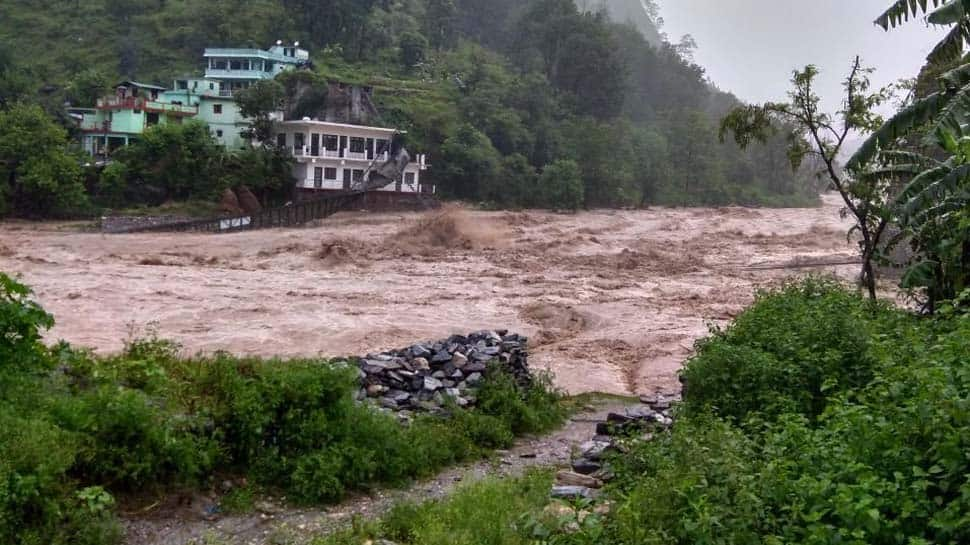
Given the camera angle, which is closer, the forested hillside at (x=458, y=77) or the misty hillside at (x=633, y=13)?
Result: the forested hillside at (x=458, y=77)

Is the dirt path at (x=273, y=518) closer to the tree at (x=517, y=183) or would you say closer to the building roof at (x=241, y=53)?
the tree at (x=517, y=183)

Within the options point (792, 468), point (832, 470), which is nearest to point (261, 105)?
point (792, 468)

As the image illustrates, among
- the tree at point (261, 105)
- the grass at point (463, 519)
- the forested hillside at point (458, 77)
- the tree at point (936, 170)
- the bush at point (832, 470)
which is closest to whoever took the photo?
the bush at point (832, 470)

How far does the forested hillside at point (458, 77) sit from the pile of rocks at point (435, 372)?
37298 mm

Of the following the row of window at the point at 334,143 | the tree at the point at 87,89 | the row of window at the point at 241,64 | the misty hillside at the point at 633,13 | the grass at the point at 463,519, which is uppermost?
the misty hillside at the point at 633,13

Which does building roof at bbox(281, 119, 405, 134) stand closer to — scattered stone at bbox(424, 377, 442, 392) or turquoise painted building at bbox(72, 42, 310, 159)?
turquoise painted building at bbox(72, 42, 310, 159)

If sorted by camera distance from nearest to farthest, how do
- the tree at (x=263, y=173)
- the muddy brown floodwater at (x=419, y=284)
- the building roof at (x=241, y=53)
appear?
the muddy brown floodwater at (x=419, y=284)
the tree at (x=263, y=173)
the building roof at (x=241, y=53)

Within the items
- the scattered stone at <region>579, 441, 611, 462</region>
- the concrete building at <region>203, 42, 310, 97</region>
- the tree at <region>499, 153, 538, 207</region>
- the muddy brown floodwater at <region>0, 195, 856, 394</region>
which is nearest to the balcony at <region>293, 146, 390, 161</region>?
the muddy brown floodwater at <region>0, 195, 856, 394</region>

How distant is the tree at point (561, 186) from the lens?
172 ft

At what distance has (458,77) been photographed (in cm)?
6147

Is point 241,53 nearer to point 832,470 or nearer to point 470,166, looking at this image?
point 470,166

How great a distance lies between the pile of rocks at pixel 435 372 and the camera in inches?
430

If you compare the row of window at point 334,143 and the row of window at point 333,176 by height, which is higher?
the row of window at point 334,143

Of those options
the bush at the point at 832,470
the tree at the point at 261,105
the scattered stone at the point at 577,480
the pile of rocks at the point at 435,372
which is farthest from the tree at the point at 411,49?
the bush at the point at 832,470
